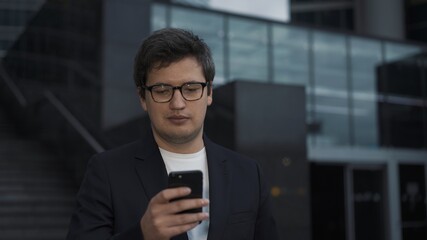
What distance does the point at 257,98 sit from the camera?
237 inches

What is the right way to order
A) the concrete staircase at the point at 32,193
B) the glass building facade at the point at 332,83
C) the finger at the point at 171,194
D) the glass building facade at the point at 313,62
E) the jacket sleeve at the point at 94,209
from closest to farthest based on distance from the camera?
the finger at the point at 171,194
the jacket sleeve at the point at 94,209
the concrete staircase at the point at 32,193
the glass building facade at the point at 332,83
the glass building facade at the point at 313,62

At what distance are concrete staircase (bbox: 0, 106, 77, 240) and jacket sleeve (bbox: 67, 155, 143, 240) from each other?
5154 millimetres

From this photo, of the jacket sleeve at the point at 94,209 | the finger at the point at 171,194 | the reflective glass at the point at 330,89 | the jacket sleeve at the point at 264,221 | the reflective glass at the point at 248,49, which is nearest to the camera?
the finger at the point at 171,194

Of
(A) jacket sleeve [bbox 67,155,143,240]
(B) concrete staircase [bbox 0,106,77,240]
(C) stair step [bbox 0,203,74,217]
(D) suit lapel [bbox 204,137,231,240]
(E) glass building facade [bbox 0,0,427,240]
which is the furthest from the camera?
(E) glass building facade [bbox 0,0,427,240]

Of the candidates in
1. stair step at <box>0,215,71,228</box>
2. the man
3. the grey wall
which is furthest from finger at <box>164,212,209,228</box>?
the grey wall

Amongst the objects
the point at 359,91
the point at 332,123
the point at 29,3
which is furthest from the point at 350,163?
the point at 29,3

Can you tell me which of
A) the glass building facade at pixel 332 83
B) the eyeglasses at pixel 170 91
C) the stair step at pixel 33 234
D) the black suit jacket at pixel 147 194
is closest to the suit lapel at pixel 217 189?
the black suit jacket at pixel 147 194

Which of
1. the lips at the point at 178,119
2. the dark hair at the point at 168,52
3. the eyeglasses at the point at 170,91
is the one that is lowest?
the lips at the point at 178,119

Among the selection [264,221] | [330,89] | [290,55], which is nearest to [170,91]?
[264,221]

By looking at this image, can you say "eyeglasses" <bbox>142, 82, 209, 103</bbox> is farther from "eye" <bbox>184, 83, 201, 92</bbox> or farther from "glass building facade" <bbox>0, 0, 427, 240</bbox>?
"glass building facade" <bbox>0, 0, 427, 240</bbox>

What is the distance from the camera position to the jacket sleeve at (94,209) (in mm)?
1815

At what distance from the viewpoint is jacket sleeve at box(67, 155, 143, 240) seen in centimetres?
182

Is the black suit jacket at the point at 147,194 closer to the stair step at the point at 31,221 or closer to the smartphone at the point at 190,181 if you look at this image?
the smartphone at the point at 190,181

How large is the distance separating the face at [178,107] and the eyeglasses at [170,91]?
1cm
